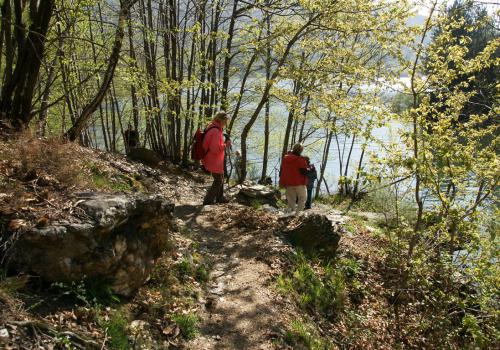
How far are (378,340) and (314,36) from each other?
12.4 metres

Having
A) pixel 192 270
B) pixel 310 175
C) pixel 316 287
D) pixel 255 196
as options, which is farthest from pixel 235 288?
pixel 310 175

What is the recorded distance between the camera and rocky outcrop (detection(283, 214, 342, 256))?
7.88 metres

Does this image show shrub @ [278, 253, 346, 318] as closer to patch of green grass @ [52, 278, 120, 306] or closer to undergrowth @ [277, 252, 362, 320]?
undergrowth @ [277, 252, 362, 320]

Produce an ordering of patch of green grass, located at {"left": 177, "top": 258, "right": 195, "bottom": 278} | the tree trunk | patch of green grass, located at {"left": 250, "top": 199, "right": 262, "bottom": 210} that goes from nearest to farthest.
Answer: patch of green grass, located at {"left": 177, "top": 258, "right": 195, "bottom": 278} → the tree trunk → patch of green grass, located at {"left": 250, "top": 199, "right": 262, "bottom": 210}

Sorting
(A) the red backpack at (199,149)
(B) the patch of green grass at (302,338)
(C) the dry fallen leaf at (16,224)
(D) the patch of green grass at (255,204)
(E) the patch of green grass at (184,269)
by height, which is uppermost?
(A) the red backpack at (199,149)

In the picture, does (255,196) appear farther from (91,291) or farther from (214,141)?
(91,291)

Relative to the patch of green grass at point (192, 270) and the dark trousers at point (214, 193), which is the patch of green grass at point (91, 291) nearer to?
the patch of green grass at point (192, 270)

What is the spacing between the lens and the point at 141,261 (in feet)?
15.4

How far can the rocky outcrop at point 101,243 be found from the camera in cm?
358

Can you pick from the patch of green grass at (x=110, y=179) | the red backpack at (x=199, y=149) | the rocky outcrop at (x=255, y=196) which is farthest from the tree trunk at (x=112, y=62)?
the rocky outcrop at (x=255, y=196)

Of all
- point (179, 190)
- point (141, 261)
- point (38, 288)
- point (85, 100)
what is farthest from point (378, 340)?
point (85, 100)

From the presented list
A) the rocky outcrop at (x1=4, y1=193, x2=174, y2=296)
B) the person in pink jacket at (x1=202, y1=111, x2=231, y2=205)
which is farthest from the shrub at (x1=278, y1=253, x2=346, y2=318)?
the person in pink jacket at (x1=202, y1=111, x2=231, y2=205)

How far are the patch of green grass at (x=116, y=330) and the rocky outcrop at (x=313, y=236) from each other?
4.44 m

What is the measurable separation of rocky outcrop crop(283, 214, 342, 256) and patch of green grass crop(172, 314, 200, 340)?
3522mm
